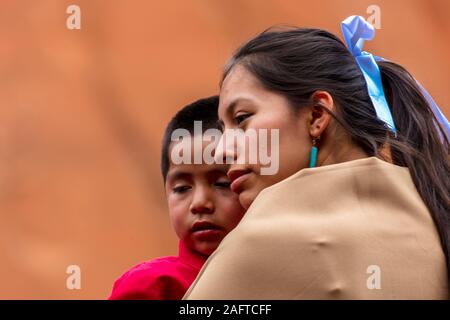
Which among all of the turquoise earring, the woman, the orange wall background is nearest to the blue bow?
the woman

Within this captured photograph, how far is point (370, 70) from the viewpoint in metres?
1.77

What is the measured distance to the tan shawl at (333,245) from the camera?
1.35 meters

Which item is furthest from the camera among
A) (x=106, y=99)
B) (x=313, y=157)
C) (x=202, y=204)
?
(x=106, y=99)

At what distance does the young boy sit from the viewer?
1895 mm

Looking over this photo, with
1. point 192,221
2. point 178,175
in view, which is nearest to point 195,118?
point 178,175

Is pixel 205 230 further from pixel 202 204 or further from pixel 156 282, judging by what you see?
pixel 156 282

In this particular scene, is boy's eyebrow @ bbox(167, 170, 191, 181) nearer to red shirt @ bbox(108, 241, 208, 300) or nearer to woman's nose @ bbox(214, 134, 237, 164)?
red shirt @ bbox(108, 241, 208, 300)

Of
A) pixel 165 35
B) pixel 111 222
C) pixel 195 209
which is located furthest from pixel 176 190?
pixel 165 35

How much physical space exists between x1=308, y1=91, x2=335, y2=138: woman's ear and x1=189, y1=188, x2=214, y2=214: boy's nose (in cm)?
44

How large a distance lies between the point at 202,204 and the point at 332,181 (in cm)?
58

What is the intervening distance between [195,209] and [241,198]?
35 cm

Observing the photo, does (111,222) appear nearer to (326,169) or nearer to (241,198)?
(241,198)

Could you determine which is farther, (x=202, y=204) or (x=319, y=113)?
(x=202, y=204)

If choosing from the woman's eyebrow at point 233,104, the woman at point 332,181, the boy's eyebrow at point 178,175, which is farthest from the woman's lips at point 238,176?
the boy's eyebrow at point 178,175
